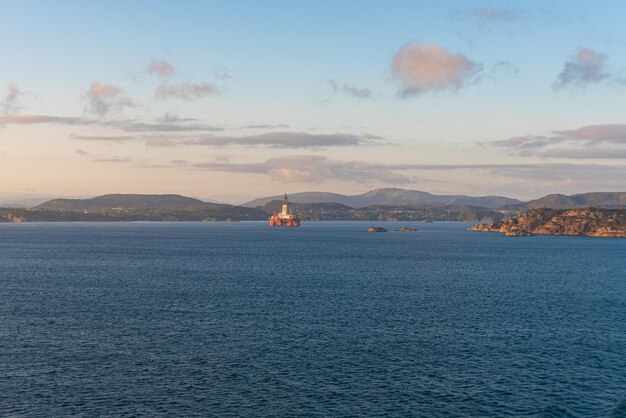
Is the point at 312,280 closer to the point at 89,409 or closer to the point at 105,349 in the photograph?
the point at 105,349

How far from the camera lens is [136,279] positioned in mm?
153875

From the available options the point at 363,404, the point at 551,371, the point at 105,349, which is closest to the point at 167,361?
the point at 105,349

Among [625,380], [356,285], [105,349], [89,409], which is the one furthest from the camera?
[356,285]

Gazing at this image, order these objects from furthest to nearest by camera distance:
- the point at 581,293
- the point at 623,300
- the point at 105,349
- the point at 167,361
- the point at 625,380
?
the point at 581,293 → the point at 623,300 → the point at 105,349 → the point at 167,361 → the point at 625,380

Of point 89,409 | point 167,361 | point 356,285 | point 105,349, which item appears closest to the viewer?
point 89,409

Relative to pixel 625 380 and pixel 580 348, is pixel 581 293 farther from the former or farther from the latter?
pixel 625 380

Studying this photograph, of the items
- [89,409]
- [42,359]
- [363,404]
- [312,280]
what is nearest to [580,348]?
[363,404]

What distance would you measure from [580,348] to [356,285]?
68340 millimetres

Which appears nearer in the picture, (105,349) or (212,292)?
(105,349)

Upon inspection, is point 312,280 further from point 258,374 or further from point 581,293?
point 258,374

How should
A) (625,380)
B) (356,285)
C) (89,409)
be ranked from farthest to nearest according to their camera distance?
(356,285) → (625,380) → (89,409)

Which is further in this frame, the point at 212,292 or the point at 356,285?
the point at 356,285

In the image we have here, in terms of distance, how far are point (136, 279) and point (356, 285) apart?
5564 centimetres

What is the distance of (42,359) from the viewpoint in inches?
2931
